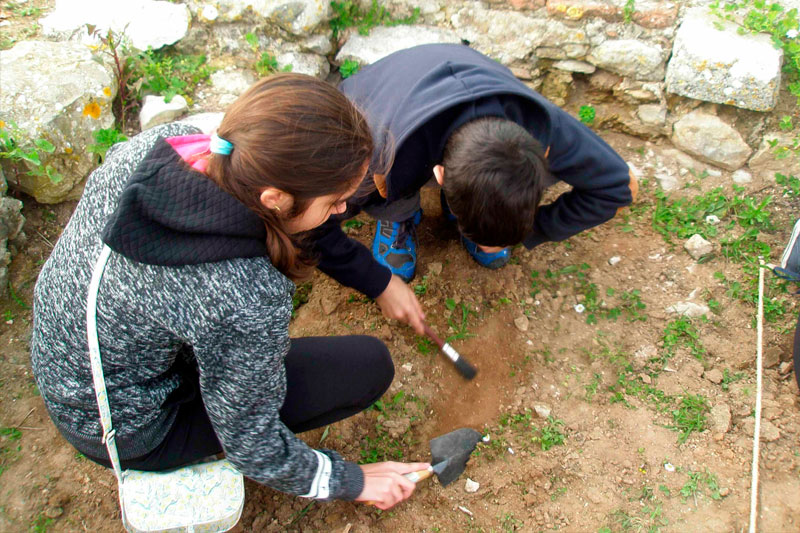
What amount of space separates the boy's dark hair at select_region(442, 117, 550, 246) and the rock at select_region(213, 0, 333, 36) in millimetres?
1381

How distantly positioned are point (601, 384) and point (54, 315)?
1654mm

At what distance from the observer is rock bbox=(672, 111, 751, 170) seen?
7.83ft

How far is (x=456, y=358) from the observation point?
1.94 meters

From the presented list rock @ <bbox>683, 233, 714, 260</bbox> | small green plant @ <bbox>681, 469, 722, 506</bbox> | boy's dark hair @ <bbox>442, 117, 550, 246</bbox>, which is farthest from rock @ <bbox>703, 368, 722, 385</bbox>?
boy's dark hair @ <bbox>442, 117, 550, 246</bbox>

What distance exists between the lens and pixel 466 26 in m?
2.64

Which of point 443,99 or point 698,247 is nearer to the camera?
point 443,99

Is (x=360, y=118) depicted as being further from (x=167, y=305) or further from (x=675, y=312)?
(x=675, y=312)

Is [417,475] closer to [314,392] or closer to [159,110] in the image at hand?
[314,392]

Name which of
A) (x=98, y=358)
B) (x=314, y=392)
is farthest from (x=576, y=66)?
(x=98, y=358)

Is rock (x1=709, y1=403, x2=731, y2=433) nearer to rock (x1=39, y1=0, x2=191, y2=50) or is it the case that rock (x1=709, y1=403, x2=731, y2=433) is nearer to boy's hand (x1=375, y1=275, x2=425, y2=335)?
boy's hand (x1=375, y1=275, x2=425, y2=335)

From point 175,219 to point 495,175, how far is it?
A: 2.68 feet

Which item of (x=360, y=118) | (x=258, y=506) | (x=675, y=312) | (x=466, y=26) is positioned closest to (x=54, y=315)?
(x=360, y=118)

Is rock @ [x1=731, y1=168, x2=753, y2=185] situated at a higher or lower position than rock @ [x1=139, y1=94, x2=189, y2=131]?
lower

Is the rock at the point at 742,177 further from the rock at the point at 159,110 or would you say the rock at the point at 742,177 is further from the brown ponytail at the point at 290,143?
the rock at the point at 159,110
